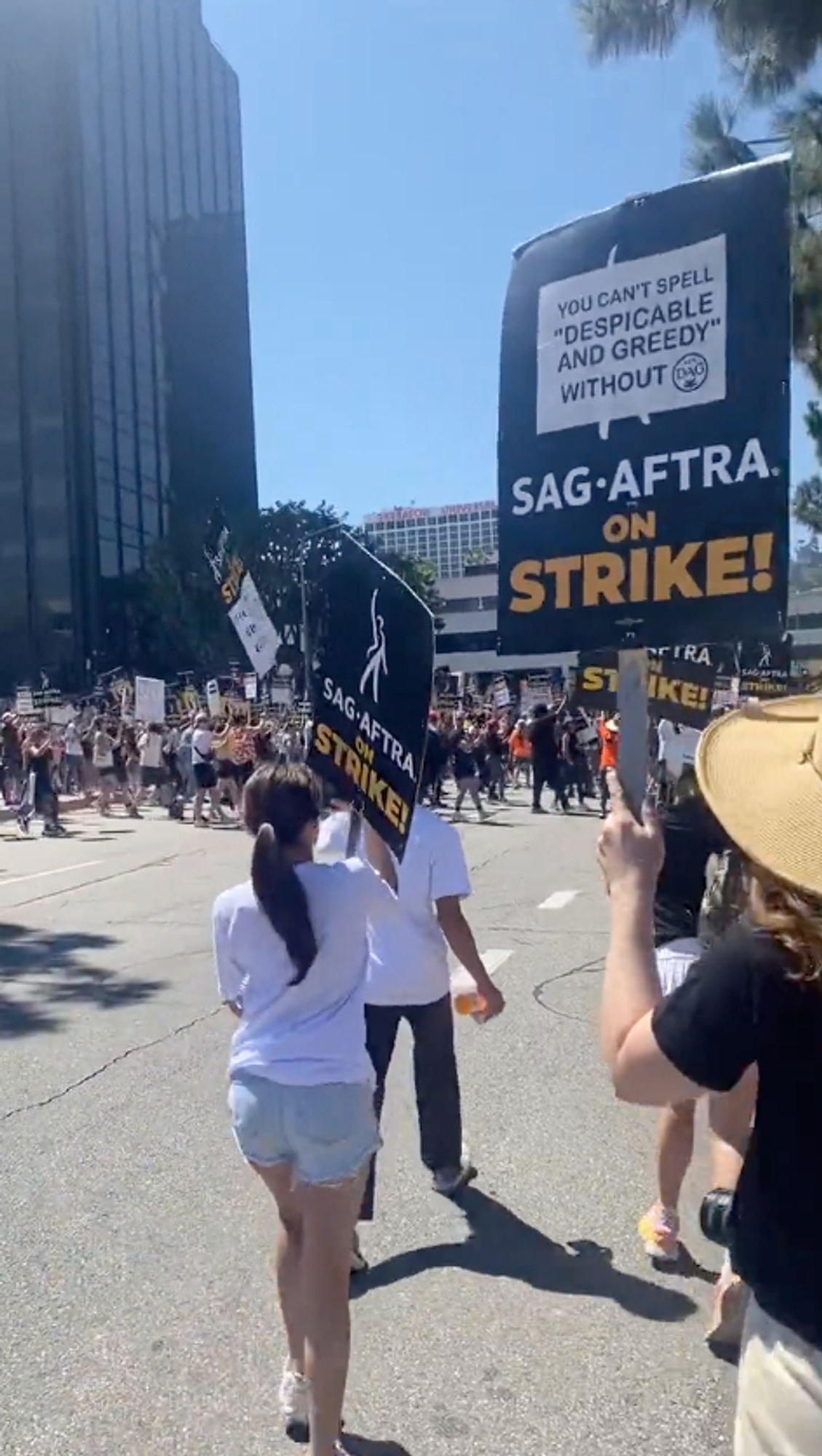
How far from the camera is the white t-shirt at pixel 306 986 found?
326 centimetres

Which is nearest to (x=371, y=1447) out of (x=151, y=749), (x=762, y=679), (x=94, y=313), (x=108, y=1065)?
(x=108, y=1065)

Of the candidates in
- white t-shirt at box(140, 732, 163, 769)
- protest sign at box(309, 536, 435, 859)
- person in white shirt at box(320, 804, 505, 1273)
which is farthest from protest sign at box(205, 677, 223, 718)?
protest sign at box(309, 536, 435, 859)

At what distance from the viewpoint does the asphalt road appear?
3.47 m

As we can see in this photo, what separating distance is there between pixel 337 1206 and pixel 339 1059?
33cm

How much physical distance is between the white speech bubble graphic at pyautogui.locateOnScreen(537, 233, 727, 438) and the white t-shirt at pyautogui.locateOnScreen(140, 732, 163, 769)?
21.9 meters

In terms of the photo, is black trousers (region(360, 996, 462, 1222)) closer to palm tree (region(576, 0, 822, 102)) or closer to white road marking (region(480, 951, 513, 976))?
white road marking (region(480, 951, 513, 976))

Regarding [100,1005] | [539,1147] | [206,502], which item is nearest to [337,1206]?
[539,1147]

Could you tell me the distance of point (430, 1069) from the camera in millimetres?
4945

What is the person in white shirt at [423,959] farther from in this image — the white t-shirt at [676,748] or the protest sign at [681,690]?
the white t-shirt at [676,748]

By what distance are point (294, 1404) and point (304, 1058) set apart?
3.12ft

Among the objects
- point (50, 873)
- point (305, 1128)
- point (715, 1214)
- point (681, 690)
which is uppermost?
point (681, 690)

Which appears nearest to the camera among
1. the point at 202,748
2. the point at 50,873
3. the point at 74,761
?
the point at 50,873

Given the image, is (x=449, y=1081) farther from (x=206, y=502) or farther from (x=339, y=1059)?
(x=206, y=502)

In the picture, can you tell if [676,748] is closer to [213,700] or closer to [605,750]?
[605,750]
